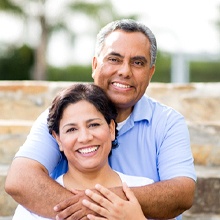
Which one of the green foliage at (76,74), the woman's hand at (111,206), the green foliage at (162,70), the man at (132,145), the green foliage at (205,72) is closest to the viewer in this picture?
the woman's hand at (111,206)

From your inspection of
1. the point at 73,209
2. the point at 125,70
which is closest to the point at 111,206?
the point at 73,209

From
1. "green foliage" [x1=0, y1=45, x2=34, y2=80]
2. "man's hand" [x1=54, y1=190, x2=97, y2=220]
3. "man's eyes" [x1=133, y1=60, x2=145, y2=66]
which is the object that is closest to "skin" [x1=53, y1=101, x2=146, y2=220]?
"man's hand" [x1=54, y1=190, x2=97, y2=220]

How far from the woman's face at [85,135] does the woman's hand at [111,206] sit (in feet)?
0.48

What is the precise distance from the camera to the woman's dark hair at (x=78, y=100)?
9.04 feet

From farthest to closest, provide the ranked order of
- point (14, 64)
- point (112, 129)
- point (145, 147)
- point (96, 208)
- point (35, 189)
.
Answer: point (14, 64)
point (145, 147)
point (112, 129)
point (35, 189)
point (96, 208)

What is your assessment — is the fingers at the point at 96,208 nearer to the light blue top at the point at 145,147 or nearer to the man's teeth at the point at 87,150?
the man's teeth at the point at 87,150

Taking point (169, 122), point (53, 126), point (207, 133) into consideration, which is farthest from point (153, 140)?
point (207, 133)

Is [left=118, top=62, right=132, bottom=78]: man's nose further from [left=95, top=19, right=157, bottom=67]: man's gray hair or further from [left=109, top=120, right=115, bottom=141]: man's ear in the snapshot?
[left=109, top=120, right=115, bottom=141]: man's ear

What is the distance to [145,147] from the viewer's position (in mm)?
3053

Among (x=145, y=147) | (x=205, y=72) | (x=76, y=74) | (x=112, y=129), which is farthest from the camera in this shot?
(x=205, y=72)

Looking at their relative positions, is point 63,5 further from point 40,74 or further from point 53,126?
point 53,126

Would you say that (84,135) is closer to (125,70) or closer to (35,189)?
(35,189)

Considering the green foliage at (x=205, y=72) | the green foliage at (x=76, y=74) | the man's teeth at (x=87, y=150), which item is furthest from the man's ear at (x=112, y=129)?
the green foliage at (x=205, y=72)

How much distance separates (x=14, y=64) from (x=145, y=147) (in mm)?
14906
